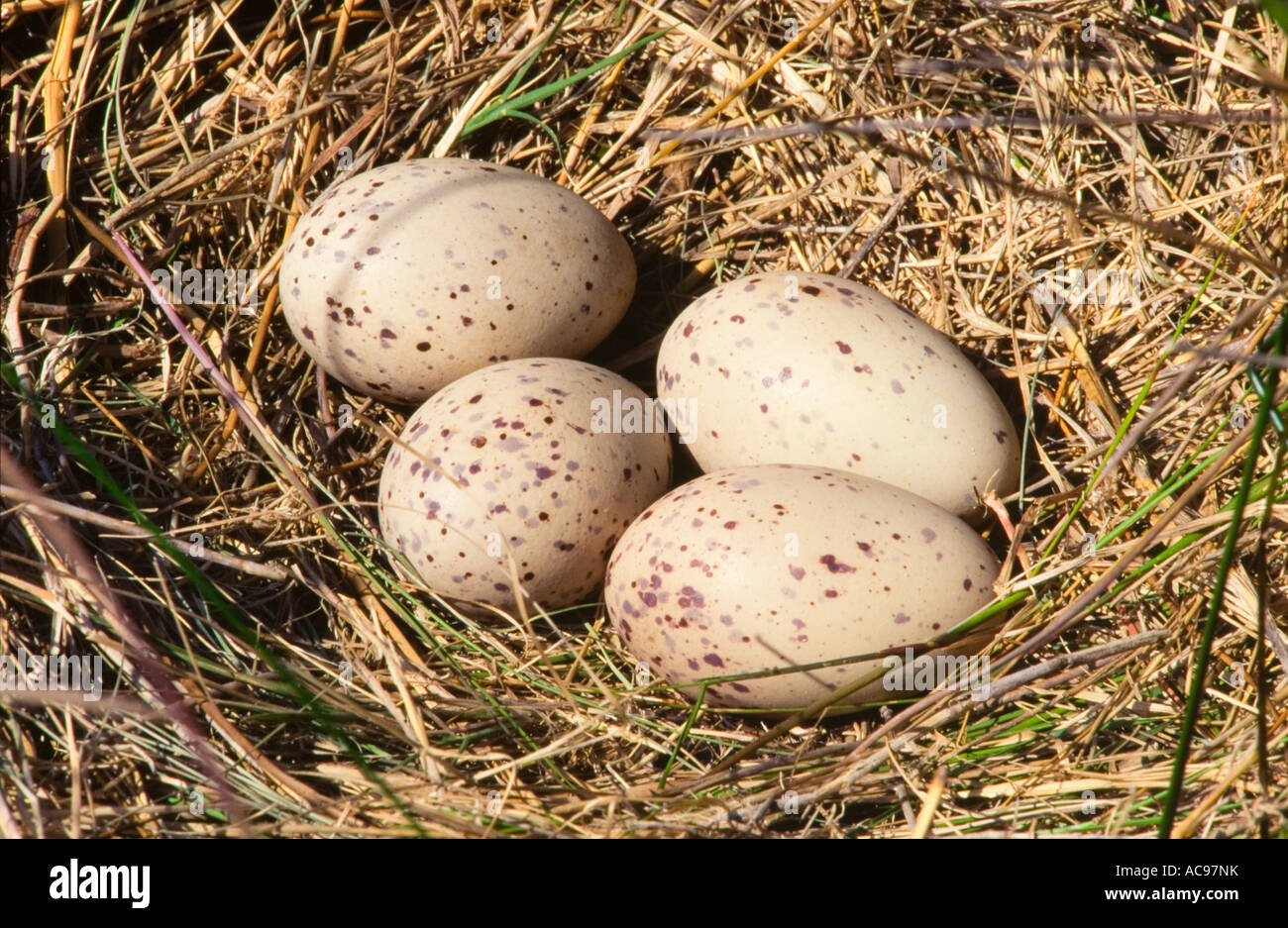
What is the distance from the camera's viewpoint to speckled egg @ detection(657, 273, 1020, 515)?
2.00 m

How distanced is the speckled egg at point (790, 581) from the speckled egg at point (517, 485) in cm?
14

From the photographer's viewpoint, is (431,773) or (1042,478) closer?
(431,773)

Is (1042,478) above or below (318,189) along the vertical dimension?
below

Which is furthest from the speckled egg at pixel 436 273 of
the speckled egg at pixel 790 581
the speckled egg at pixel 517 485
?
the speckled egg at pixel 790 581

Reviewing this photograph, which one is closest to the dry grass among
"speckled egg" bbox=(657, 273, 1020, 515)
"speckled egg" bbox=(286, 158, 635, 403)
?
"speckled egg" bbox=(657, 273, 1020, 515)

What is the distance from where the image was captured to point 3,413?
6.84ft

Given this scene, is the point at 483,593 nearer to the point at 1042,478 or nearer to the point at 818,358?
the point at 818,358

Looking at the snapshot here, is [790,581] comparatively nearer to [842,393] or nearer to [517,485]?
[842,393]

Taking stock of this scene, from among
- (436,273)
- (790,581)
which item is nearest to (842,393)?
(790,581)

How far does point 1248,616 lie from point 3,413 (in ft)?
8.36

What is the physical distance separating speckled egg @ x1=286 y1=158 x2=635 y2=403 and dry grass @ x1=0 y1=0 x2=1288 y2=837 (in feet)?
0.81
